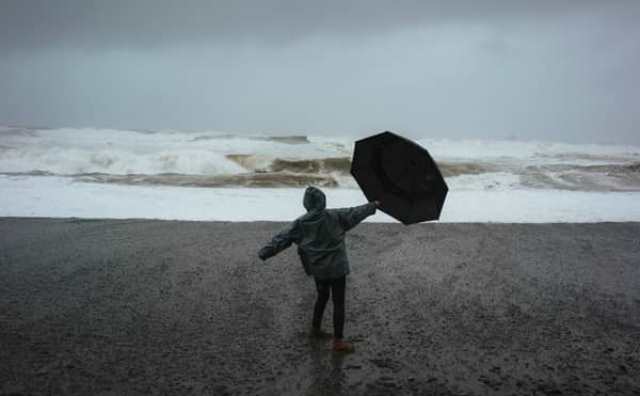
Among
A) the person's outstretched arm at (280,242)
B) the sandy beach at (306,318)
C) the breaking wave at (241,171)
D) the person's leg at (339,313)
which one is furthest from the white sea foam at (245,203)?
the person's outstretched arm at (280,242)

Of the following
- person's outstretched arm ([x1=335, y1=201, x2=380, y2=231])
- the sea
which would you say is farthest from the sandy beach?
the sea

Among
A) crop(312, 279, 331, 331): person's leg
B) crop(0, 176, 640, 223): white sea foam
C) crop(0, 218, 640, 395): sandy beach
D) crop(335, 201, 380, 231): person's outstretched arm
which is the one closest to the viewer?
crop(0, 218, 640, 395): sandy beach

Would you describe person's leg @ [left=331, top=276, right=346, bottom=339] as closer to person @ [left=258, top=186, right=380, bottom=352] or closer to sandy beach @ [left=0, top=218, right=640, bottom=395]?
person @ [left=258, top=186, right=380, bottom=352]

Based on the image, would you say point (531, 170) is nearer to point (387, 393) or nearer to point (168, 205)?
point (168, 205)

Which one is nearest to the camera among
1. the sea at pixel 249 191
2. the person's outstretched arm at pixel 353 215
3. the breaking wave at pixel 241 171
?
the person's outstretched arm at pixel 353 215

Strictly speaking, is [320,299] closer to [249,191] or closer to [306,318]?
[306,318]

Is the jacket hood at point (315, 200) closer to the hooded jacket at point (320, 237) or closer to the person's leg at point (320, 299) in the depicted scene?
the hooded jacket at point (320, 237)

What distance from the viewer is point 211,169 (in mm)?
22375

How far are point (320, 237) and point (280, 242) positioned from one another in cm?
33

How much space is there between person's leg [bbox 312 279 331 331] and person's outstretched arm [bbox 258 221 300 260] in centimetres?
44

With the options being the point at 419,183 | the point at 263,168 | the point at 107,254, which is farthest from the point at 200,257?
the point at 263,168

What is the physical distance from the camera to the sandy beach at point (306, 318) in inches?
144

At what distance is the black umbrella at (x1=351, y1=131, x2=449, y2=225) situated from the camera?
3.97m

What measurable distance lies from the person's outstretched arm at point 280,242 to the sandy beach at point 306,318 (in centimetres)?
91
